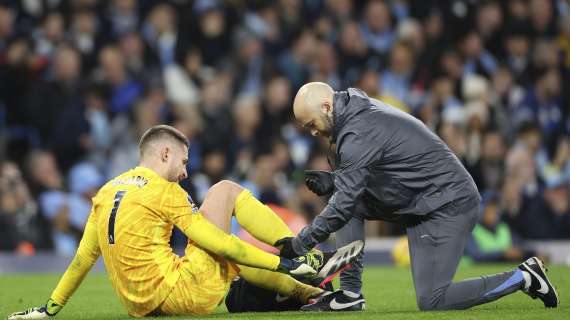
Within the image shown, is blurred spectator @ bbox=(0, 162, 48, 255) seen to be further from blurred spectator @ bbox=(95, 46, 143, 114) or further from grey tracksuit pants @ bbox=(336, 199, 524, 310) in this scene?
grey tracksuit pants @ bbox=(336, 199, 524, 310)

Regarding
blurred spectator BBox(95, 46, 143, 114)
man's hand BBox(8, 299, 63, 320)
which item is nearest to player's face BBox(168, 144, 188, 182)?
man's hand BBox(8, 299, 63, 320)

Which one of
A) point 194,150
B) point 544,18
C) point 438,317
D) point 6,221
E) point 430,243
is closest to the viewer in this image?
point 438,317

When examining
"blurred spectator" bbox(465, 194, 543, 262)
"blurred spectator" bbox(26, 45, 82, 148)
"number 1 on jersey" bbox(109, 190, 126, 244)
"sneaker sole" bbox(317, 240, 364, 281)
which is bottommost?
"blurred spectator" bbox(465, 194, 543, 262)

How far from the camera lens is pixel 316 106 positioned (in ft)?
22.7

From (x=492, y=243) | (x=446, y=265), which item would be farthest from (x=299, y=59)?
(x=446, y=265)

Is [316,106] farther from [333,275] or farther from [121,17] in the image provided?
[121,17]

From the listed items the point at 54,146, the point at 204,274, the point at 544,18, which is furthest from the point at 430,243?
the point at 544,18

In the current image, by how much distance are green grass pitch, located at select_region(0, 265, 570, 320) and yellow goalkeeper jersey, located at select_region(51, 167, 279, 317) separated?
50 centimetres

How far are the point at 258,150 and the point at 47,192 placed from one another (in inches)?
117

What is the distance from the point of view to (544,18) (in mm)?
18297

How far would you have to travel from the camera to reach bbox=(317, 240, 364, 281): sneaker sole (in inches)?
269

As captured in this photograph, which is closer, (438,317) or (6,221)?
(438,317)

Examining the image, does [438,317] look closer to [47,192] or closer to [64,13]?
[47,192]

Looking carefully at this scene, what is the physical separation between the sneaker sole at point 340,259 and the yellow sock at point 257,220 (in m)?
0.41
